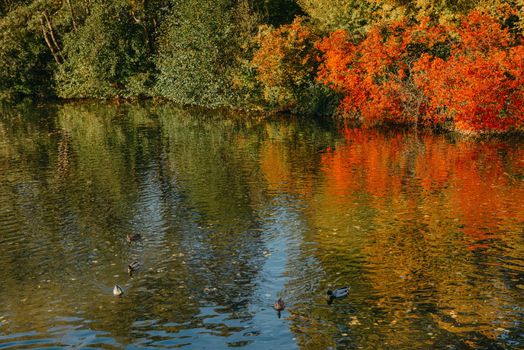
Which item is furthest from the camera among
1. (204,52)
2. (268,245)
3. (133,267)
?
(204,52)

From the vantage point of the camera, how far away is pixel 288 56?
154ft

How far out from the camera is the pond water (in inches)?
533

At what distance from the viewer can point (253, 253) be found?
18.3 metres

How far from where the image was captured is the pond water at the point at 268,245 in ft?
44.4

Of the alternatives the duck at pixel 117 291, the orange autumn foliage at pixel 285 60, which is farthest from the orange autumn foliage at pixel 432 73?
the duck at pixel 117 291

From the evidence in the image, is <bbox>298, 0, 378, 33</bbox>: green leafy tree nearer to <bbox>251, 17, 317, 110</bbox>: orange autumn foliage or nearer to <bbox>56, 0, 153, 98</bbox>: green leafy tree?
<bbox>251, 17, 317, 110</bbox>: orange autumn foliage

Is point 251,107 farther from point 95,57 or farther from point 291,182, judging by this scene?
point 291,182

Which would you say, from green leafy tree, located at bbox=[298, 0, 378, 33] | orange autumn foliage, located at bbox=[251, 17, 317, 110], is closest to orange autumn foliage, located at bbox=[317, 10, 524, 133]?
orange autumn foliage, located at bbox=[251, 17, 317, 110]

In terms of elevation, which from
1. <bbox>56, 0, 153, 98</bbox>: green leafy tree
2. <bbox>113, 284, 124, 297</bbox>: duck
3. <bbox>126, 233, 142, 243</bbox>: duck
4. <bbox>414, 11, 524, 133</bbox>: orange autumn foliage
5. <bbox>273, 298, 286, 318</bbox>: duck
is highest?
<bbox>56, 0, 153, 98</bbox>: green leafy tree

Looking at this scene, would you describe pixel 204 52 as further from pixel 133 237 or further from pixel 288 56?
pixel 133 237

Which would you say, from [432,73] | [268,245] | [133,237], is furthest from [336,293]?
A: [432,73]

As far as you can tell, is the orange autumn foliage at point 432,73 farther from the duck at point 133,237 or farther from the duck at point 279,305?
the duck at point 279,305

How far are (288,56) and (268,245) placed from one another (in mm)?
30481

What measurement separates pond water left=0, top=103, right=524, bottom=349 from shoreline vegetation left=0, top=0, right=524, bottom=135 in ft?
14.7
